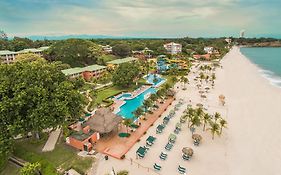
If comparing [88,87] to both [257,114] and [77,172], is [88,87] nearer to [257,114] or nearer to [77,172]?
[77,172]

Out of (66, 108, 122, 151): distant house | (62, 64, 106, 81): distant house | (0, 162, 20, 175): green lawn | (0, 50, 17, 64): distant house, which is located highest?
(0, 50, 17, 64): distant house

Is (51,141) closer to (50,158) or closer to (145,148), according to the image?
(50,158)

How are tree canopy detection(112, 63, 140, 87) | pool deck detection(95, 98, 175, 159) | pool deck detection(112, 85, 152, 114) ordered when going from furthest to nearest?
tree canopy detection(112, 63, 140, 87) < pool deck detection(112, 85, 152, 114) < pool deck detection(95, 98, 175, 159)

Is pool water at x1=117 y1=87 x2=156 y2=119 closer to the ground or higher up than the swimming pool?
closer to the ground

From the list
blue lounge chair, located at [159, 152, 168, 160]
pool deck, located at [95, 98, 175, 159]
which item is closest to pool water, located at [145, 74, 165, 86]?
pool deck, located at [95, 98, 175, 159]

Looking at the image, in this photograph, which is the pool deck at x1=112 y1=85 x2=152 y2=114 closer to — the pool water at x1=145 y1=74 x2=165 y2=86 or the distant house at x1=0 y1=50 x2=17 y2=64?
the pool water at x1=145 y1=74 x2=165 y2=86

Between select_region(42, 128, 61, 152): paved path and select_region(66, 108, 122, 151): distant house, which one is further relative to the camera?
select_region(66, 108, 122, 151): distant house

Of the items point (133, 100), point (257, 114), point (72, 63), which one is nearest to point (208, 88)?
point (257, 114)
